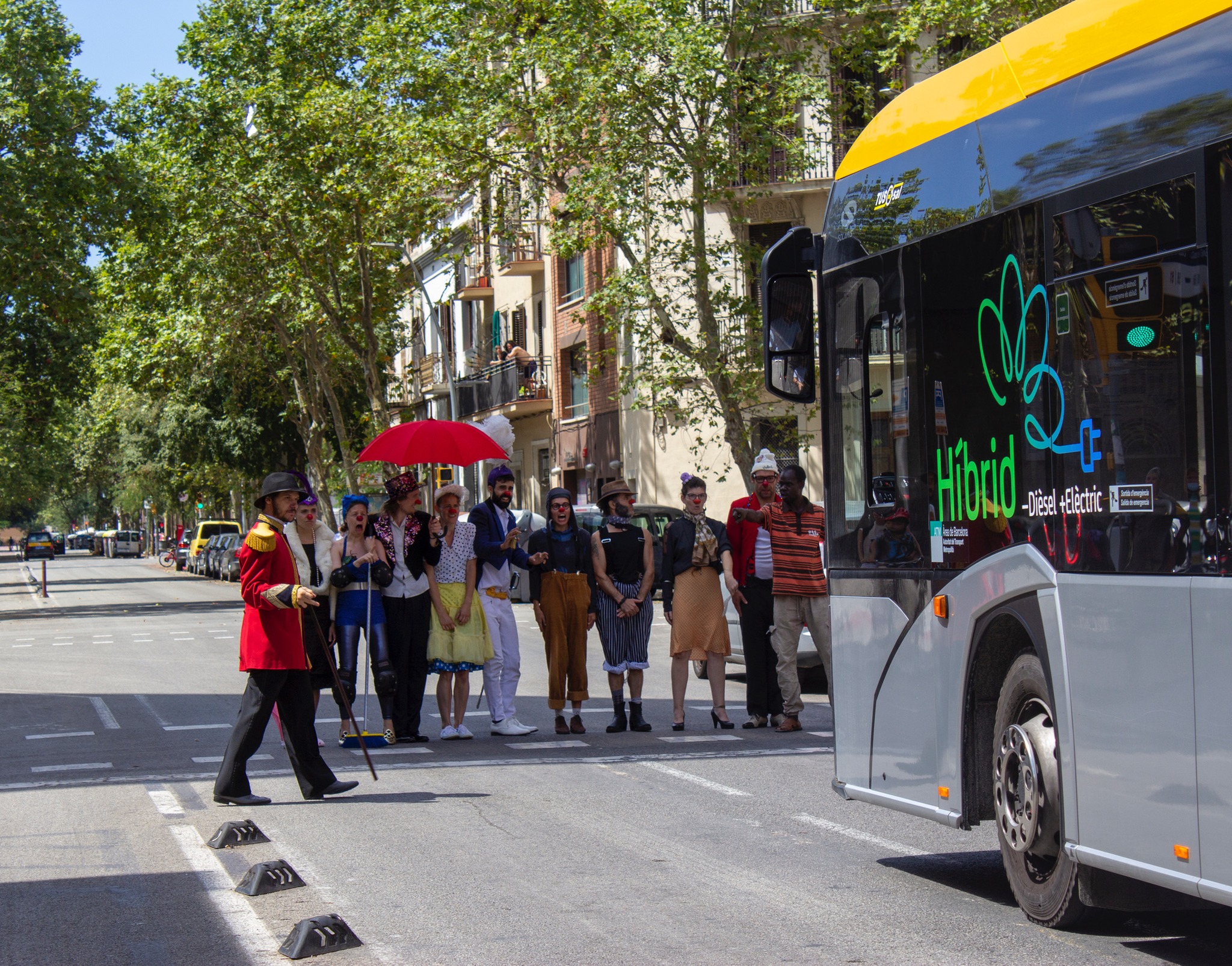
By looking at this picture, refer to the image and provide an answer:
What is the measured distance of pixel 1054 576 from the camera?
5.43 m

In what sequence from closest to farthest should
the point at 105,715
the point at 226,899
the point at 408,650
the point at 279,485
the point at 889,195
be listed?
the point at 226,899 < the point at 889,195 < the point at 279,485 < the point at 408,650 < the point at 105,715

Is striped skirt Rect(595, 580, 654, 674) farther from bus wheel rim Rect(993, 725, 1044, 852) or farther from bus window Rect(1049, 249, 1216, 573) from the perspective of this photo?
bus window Rect(1049, 249, 1216, 573)

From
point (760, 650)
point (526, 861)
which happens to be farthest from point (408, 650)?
point (526, 861)

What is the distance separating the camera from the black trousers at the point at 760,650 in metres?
12.0

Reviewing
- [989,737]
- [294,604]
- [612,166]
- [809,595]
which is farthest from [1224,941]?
[612,166]

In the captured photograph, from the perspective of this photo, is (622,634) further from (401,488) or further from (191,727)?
(191,727)

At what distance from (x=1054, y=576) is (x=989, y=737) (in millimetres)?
990

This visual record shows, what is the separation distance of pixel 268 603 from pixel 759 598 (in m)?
4.44

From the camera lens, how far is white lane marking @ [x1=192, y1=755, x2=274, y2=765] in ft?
35.6

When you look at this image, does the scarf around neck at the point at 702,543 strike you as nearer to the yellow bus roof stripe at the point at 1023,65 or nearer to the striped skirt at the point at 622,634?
the striped skirt at the point at 622,634

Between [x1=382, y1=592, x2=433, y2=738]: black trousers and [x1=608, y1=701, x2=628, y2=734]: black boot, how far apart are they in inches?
57.8

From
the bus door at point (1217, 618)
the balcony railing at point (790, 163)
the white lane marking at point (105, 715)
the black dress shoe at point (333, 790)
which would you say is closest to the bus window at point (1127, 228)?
the bus door at point (1217, 618)

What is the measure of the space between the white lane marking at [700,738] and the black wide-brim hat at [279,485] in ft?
12.0

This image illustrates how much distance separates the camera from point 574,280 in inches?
1736
